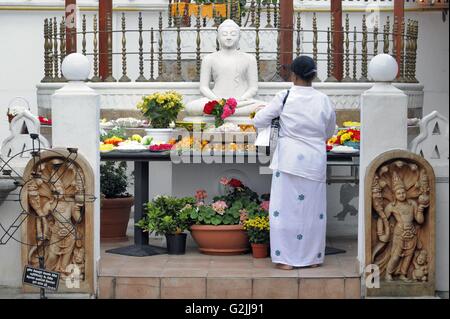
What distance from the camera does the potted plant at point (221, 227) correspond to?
33.2 feet

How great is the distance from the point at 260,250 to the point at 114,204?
182cm

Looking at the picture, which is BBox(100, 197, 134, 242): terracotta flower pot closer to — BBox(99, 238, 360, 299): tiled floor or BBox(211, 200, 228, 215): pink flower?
BBox(211, 200, 228, 215): pink flower

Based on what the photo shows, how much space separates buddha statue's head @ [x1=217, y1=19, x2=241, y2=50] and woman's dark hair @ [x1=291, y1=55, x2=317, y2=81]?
2291mm

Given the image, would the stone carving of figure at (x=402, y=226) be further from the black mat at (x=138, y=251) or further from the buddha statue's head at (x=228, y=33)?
the buddha statue's head at (x=228, y=33)

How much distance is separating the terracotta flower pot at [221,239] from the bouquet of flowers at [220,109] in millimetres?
1546

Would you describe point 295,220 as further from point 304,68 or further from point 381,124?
point 304,68

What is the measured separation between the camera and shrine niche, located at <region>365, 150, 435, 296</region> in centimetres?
895

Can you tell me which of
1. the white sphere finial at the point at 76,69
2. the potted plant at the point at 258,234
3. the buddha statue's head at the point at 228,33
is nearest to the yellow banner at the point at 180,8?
the buddha statue's head at the point at 228,33

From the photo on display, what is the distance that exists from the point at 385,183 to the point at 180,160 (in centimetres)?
220

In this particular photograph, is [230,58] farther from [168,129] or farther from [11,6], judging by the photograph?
[11,6]

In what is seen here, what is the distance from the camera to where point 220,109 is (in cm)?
1145

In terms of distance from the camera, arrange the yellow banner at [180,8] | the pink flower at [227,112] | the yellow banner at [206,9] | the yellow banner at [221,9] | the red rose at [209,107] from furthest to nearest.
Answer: the yellow banner at [221,9], the yellow banner at [206,9], the yellow banner at [180,8], the red rose at [209,107], the pink flower at [227,112]

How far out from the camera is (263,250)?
1001cm

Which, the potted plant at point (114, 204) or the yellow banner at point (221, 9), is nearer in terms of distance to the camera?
the potted plant at point (114, 204)
